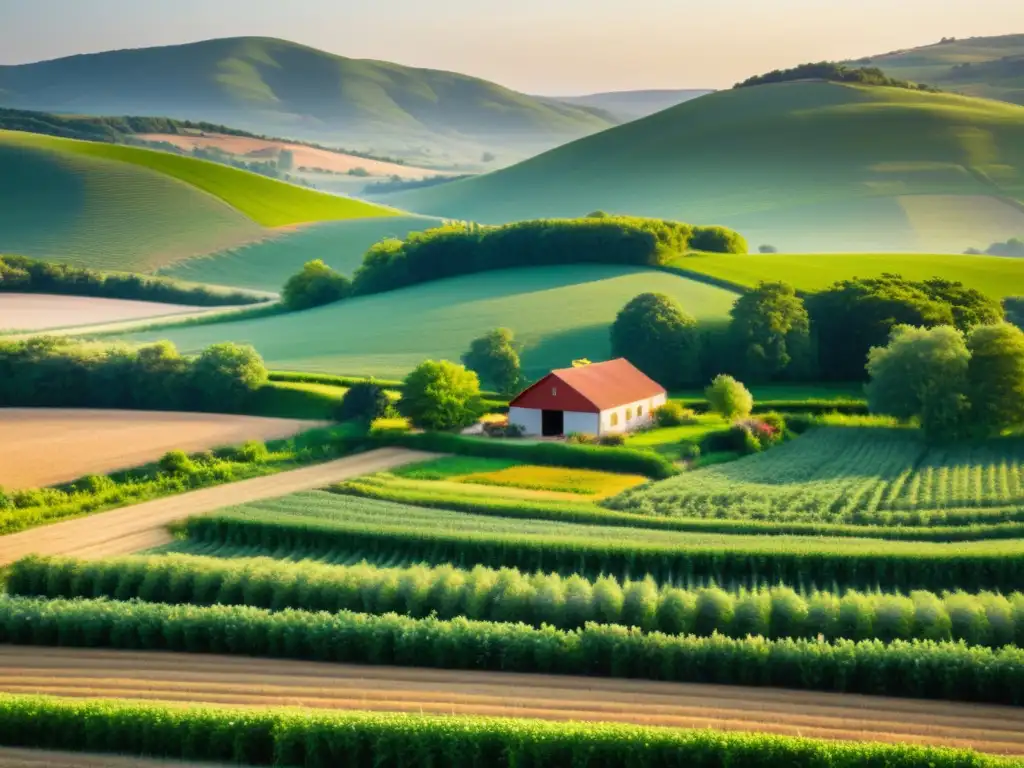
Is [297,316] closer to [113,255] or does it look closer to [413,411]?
[113,255]

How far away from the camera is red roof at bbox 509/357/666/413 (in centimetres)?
5869

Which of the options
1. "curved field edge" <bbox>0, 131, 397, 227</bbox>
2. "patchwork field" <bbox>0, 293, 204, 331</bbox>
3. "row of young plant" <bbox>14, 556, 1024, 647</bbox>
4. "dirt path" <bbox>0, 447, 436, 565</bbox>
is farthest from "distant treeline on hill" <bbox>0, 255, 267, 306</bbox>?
"row of young plant" <bbox>14, 556, 1024, 647</bbox>

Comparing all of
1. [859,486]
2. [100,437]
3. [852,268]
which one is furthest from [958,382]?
→ [100,437]

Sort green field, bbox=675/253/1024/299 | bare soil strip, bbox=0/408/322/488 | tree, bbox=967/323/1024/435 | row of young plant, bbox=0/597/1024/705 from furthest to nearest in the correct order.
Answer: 1. green field, bbox=675/253/1024/299
2. tree, bbox=967/323/1024/435
3. bare soil strip, bbox=0/408/322/488
4. row of young plant, bbox=0/597/1024/705

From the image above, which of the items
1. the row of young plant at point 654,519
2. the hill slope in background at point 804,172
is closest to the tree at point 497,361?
the row of young plant at point 654,519

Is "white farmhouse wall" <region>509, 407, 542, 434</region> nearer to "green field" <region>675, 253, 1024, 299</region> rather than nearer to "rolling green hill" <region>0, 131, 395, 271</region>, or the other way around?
"green field" <region>675, 253, 1024, 299</region>

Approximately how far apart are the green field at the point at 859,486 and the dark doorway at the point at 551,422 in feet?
32.4

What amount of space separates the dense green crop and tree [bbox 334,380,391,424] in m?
18.4

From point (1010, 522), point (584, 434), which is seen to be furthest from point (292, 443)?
point (1010, 522)

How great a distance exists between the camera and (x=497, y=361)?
229 ft

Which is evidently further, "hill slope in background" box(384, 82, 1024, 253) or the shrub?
"hill slope in background" box(384, 82, 1024, 253)

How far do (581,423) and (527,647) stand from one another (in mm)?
30664

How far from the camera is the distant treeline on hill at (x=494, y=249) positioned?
3959 inches

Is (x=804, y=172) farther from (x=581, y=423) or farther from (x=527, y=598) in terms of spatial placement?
(x=527, y=598)
